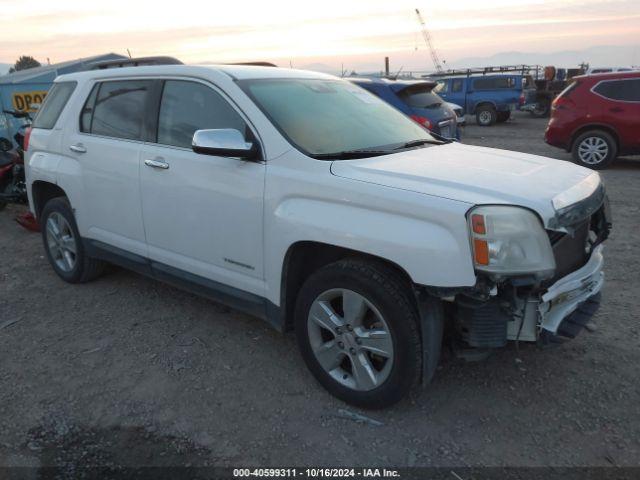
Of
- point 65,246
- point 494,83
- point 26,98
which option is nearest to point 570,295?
point 65,246

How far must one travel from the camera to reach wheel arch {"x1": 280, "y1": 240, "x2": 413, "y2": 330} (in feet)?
10.0

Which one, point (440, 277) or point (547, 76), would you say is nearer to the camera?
point (440, 277)

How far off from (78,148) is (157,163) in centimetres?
112

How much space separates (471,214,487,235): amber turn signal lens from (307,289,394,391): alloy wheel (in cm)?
67

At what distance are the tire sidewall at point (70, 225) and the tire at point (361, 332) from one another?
2.55 metres

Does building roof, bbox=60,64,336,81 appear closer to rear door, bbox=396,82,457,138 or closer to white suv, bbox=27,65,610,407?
white suv, bbox=27,65,610,407

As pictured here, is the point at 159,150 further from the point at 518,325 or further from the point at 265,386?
the point at 518,325

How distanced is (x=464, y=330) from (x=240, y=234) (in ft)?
4.66

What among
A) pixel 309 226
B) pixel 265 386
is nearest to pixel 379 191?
pixel 309 226

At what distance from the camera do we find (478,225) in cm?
245

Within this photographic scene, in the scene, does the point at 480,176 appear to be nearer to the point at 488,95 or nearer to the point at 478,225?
the point at 478,225

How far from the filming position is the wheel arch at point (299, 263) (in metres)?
3.05

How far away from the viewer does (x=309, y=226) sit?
291 cm

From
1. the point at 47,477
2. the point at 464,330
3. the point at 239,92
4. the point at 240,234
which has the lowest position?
the point at 47,477
